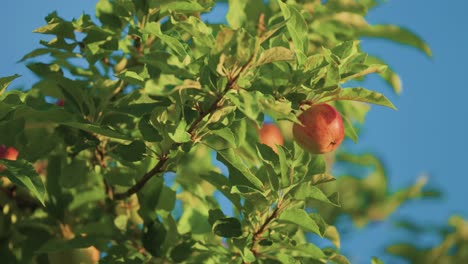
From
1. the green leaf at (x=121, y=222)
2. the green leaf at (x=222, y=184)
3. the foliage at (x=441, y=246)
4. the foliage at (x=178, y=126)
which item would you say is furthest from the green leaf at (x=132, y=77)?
the foliage at (x=441, y=246)

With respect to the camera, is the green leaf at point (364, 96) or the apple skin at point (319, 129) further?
the apple skin at point (319, 129)

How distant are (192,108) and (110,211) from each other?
105 centimetres

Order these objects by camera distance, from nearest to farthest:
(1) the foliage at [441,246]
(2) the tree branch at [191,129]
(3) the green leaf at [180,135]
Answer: (2) the tree branch at [191,129] → (3) the green leaf at [180,135] → (1) the foliage at [441,246]

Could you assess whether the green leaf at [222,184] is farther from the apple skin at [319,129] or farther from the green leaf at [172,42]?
the green leaf at [172,42]

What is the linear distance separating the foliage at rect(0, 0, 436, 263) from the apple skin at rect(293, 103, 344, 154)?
0.22 feet

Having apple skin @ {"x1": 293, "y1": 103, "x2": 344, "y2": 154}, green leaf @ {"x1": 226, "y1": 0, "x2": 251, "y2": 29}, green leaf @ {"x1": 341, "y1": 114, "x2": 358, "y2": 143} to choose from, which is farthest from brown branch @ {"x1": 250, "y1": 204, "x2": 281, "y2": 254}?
green leaf @ {"x1": 226, "y1": 0, "x2": 251, "y2": 29}

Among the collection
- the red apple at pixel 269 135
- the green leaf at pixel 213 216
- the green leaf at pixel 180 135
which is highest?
the red apple at pixel 269 135

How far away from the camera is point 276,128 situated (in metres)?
3.98

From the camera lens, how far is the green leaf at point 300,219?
2547 millimetres

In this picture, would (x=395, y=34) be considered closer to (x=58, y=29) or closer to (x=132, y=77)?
(x=58, y=29)

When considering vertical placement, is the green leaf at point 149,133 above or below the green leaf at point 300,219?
above

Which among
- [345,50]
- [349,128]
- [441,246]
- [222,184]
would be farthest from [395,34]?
[222,184]

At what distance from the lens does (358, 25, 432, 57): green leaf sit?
12.2 ft

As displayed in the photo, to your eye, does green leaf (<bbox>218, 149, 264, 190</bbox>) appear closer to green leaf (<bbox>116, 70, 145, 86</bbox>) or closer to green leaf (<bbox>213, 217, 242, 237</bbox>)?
green leaf (<bbox>213, 217, 242, 237</bbox>)
